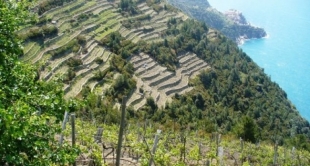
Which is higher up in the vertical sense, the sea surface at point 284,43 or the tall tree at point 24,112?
the sea surface at point 284,43

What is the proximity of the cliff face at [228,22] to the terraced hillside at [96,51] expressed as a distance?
78.1 m

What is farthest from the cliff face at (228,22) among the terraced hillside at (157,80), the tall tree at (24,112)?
the tall tree at (24,112)

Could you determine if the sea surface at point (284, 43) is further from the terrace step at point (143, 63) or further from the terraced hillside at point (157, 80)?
the terrace step at point (143, 63)

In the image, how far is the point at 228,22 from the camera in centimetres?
15200

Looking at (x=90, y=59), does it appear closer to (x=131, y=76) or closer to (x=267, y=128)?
(x=131, y=76)

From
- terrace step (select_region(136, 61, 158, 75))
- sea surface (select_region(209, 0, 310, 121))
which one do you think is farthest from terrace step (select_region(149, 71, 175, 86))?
sea surface (select_region(209, 0, 310, 121))

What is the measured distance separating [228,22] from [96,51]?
11099 cm

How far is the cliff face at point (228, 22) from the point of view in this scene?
14112cm

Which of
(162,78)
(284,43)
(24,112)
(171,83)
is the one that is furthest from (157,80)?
(284,43)

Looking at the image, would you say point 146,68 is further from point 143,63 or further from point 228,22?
point 228,22

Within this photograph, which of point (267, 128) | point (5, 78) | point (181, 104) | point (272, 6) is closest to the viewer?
point (5, 78)

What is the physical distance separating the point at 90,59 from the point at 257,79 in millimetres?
33799

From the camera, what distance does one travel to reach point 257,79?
222ft

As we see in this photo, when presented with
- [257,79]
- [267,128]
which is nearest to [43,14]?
[267,128]
